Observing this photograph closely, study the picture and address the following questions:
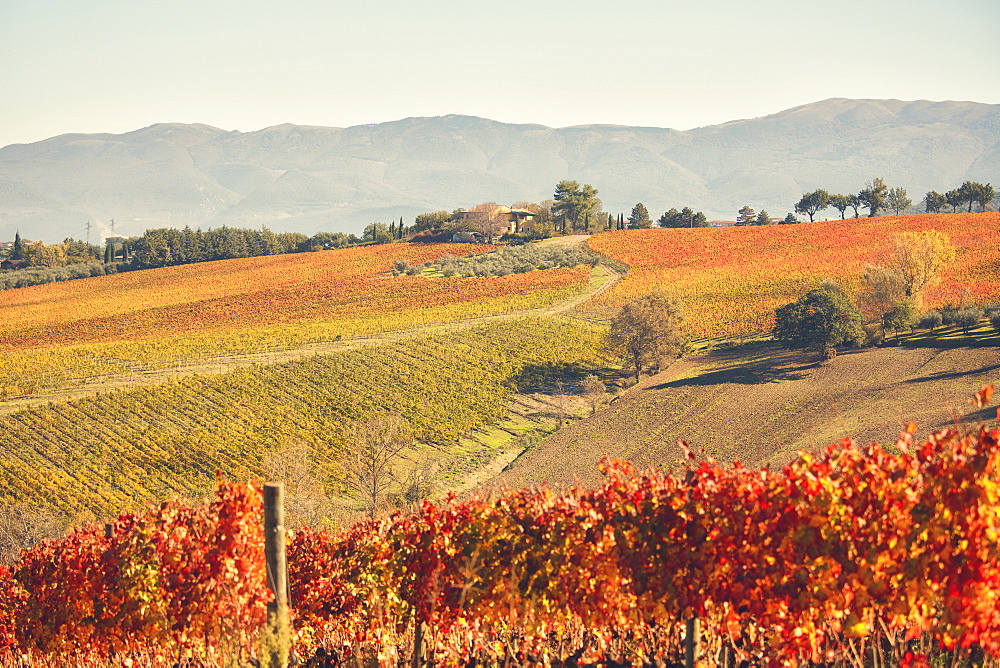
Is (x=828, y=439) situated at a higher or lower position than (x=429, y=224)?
lower

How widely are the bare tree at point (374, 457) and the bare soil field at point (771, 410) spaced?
18.6 ft

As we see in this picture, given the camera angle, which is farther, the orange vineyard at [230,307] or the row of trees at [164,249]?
the row of trees at [164,249]

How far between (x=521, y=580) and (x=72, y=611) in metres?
8.34

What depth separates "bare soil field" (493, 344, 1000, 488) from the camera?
36750 mm

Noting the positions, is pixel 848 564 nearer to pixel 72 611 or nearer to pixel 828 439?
pixel 72 611

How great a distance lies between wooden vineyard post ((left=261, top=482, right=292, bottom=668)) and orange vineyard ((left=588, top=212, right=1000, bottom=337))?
58.1m

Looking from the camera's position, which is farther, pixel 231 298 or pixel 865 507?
pixel 231 298

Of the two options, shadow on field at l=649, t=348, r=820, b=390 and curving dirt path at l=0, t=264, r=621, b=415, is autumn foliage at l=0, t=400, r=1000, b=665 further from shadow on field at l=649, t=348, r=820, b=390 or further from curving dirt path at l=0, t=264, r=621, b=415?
shadow on field at l=649, t=348, r=820, b=390

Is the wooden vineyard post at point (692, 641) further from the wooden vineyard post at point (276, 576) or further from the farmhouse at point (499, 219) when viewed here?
the farmhouse at point (499, 219)

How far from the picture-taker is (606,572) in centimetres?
1103

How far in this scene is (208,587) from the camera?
1252 cm

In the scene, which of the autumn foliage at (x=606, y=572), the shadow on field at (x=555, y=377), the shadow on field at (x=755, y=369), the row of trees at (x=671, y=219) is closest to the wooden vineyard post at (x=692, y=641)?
the autumn foliage at (x=606, y=572)

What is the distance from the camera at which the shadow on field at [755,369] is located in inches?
1974

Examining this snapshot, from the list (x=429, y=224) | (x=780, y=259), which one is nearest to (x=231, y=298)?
(x=429, y=224)
